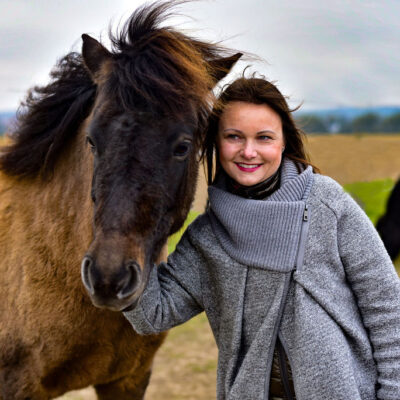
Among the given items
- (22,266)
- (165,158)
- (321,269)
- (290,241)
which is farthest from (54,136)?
(321,269)

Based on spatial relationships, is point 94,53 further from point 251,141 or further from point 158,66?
point 251,141

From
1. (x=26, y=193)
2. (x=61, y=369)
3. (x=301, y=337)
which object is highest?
(x=26, y=193)

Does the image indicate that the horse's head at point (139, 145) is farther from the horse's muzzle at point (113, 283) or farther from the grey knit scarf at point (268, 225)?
the grey knit scarf at point (268, 225)

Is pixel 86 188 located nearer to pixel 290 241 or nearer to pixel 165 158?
pixel 165 158

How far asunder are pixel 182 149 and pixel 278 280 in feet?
2.22

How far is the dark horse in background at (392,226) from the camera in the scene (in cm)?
651

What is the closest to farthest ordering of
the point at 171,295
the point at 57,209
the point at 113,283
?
the point at 113,283, the point at 171,295, the point at 57,209

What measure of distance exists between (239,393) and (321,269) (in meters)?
0.66

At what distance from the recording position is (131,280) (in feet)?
5.54

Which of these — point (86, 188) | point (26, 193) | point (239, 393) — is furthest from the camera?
point (26, 193)

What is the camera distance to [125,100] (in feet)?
6.26

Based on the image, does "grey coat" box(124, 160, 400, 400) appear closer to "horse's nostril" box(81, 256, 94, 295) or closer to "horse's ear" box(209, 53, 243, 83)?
"horse's nostril" box(81, 256, 94, 295)

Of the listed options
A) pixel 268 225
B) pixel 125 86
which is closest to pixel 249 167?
pixel 268 225

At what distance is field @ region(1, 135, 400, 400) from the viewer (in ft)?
13.8
